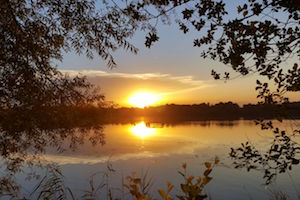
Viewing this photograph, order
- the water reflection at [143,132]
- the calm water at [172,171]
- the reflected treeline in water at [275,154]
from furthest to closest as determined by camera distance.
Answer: the water reflection at [143,132] → the calm water at [172,171] → the reflected treeline in water at [275,154]

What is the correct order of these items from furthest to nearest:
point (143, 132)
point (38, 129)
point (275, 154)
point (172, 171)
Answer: point (143, 132) → point (172, 171) → point (38, 129) → point (275, 154)

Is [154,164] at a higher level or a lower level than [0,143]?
lower

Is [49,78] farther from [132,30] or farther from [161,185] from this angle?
[161,185]

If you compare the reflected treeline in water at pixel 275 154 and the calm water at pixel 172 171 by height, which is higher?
the reflected treeline in water at pixel 275 154

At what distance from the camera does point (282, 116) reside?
6.37 m

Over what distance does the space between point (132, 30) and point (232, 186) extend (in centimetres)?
1471

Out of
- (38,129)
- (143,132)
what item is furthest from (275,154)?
(143,132)

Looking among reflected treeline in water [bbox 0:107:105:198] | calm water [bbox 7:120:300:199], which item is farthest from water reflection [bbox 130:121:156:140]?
reflected treeline in water [bbox 0:107:105:198]

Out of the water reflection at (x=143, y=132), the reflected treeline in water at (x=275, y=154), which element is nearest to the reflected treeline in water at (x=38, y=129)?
A: the reflected treeline in water at (x=275, y=154)

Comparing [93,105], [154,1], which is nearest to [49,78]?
[93,105]

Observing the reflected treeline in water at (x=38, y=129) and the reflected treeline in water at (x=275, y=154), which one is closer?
the reflected treeline in water at (x=275, y=154)

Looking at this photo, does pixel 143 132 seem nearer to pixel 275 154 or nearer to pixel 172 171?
pixel 172 171

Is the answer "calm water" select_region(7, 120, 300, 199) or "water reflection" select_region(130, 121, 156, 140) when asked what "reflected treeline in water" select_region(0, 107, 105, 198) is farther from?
"water reflection" select_region(130, 121, 156, 140)

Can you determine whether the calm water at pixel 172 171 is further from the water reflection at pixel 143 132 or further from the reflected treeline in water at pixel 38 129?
the water reflection at pixel 143 132
